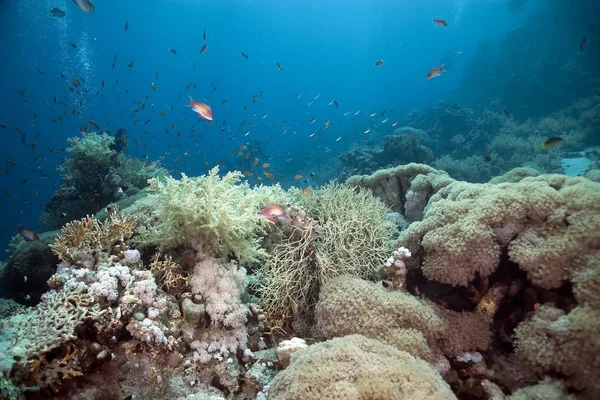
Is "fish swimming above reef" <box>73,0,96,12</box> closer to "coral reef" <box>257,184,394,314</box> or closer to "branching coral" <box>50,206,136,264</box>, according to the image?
"branching coral" <box>50,206,136,264</box>

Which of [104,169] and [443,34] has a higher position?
[443,34]

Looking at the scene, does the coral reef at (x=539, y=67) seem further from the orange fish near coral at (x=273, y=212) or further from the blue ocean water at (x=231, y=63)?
the orange fish near coral at (x=273, y=212)

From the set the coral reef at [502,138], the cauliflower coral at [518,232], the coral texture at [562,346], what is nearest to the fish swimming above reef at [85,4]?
the cauliflower coral at [518,232]

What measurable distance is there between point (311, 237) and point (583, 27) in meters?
45.1

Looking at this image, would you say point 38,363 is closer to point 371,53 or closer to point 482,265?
point 482,265

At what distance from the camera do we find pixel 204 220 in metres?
4.05

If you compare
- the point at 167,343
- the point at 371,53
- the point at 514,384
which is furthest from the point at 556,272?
the point at 371,53

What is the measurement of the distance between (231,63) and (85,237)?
133 metres

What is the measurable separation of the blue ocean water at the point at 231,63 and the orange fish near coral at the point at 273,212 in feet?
188

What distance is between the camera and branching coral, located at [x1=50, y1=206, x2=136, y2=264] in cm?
369

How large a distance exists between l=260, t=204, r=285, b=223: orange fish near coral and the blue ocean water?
57444 mm

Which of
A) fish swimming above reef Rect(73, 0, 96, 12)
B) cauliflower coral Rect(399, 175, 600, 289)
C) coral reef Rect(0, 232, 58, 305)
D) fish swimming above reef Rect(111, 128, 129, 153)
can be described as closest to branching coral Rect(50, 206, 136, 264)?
cauliflower coral Rect(399, 175, 600, 289)

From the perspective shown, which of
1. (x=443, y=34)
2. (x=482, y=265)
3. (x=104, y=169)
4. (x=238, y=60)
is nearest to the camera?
(x=482, y=265)

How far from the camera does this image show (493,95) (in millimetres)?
36125
